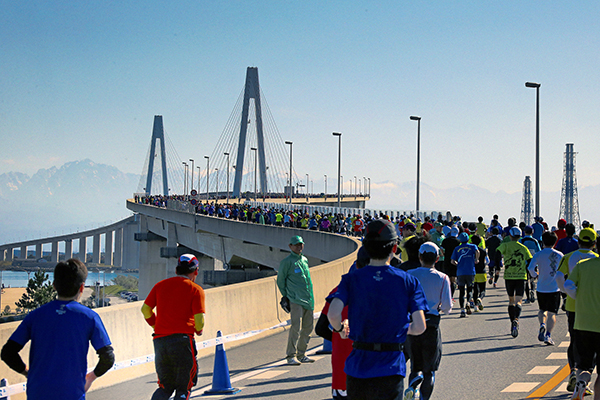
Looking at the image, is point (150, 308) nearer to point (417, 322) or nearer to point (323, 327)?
point (323, 327)

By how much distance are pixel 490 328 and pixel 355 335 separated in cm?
822

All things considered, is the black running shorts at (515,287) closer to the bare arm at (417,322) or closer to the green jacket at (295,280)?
the green jacket at (295,280)

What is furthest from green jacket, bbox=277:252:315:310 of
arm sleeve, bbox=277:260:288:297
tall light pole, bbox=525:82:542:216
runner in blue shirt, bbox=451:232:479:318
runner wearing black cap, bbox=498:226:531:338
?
tall light pole, bbox=525:82:542:216

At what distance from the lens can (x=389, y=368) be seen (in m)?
3.97

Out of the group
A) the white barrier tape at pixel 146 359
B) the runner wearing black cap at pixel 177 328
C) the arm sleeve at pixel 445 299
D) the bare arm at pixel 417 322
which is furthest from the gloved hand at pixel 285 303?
the bare arm at pixel 417 322

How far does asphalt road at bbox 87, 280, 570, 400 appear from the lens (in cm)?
715

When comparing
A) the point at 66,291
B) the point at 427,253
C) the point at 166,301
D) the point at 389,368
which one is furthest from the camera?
the point at 427,253

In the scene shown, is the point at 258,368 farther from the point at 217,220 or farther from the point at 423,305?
the point at 217,220

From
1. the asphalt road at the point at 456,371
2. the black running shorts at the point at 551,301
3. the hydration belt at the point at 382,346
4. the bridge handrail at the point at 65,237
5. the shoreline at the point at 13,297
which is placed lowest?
the shoreline at the point at 13,297

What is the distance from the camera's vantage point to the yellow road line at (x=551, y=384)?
688 cm

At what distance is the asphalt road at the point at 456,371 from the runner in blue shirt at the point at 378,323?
3.09m

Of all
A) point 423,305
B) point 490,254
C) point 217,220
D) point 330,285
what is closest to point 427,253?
point 423,305

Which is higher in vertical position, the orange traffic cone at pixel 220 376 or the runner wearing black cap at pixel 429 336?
the runner wearing black cap at pixel 429 336

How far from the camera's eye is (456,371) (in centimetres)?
819
